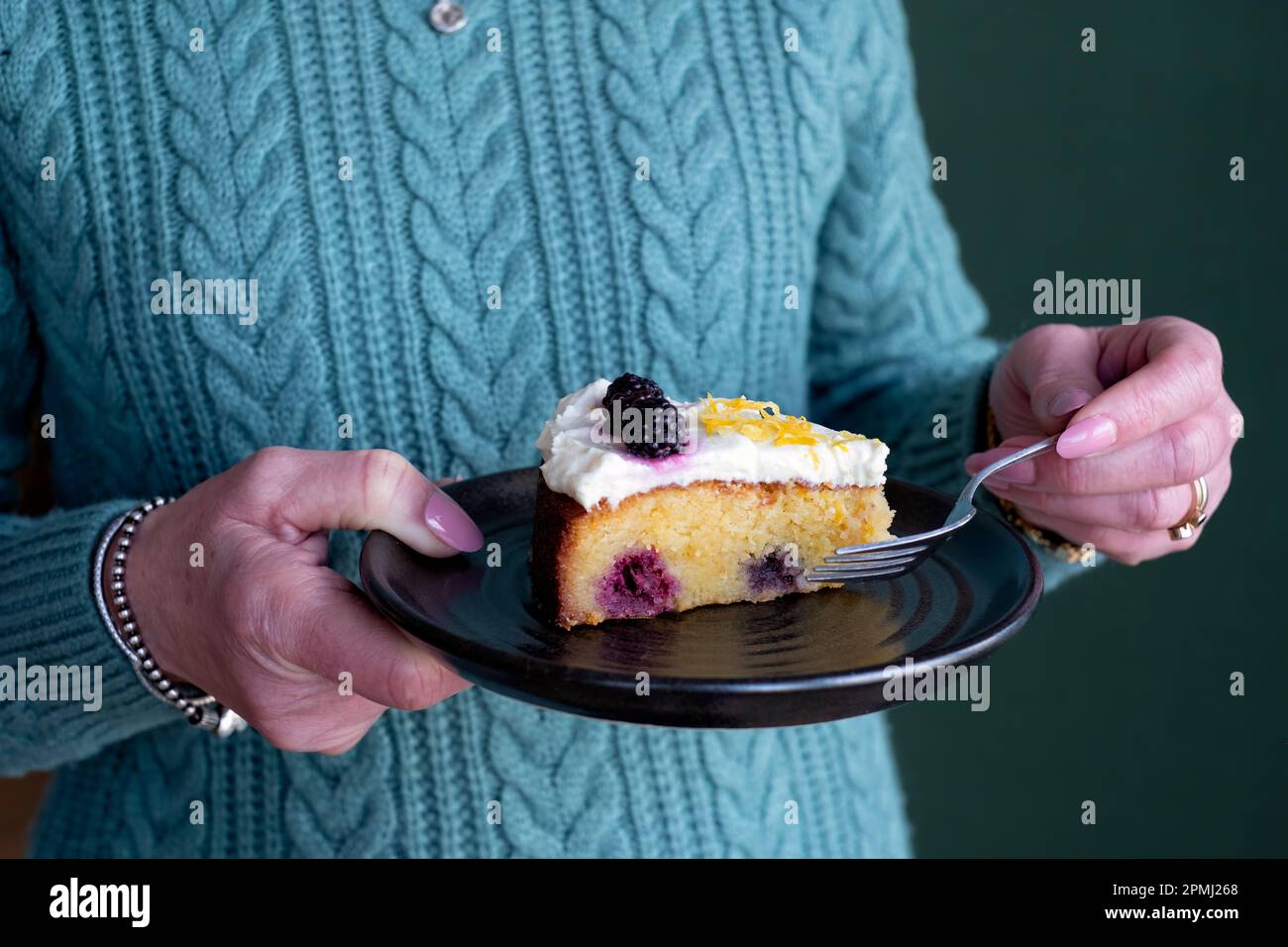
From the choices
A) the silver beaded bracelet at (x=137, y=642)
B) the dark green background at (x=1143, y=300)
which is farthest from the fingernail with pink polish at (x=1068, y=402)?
the dark green background at (x=1143, y=300)

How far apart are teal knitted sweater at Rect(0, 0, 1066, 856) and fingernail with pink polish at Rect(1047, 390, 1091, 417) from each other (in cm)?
30

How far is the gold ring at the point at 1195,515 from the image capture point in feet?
4.00

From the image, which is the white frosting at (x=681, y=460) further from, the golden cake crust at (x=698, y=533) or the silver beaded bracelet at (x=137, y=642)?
the silver beaded bracelet at (x=137, y=642)

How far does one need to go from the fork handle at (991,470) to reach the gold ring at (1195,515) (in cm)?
18

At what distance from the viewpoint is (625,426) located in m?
1.17

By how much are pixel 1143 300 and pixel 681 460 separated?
5.35 ft

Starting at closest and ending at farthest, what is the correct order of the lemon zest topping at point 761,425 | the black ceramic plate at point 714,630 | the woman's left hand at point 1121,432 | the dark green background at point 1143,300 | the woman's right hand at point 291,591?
the black ceramic plate at point 714,630
the woman's right hand at point 291,591
the woman's left hand at point 1121,432
the lemon zest topping at point 761,425
the dark green background at point 1143,300

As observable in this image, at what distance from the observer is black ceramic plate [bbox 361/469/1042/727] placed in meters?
0.88

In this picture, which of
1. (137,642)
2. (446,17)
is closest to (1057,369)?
(446,17)

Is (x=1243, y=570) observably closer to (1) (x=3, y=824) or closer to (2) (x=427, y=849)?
(2) (x=427, y=849)

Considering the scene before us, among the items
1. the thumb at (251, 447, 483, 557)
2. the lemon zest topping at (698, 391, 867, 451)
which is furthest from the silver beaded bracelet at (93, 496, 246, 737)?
the lemon zest topping at (698, 391, 867, 451)

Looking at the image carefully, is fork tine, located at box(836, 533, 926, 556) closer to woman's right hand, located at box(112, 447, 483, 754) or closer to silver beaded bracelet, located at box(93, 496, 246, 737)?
woman's right hand, located at box(112, 447, 483, 754)

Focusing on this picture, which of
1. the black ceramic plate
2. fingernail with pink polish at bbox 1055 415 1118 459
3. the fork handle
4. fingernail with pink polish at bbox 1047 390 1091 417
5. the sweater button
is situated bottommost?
the black ceramic plate

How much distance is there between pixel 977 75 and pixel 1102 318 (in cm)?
81
